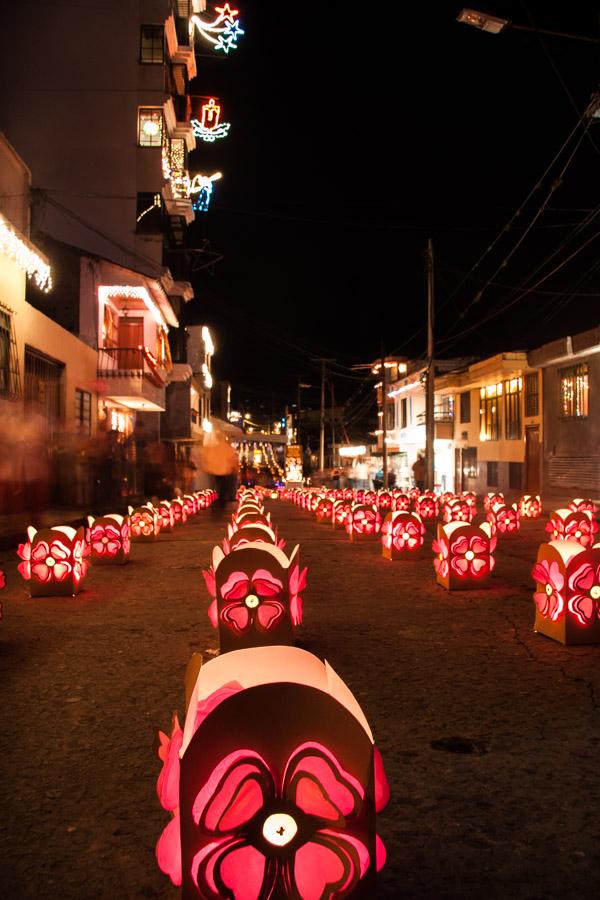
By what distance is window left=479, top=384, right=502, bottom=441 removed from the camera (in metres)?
38.5

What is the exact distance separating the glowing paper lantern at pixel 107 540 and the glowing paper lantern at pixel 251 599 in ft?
21.6

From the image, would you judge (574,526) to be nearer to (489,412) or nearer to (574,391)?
(574,391)

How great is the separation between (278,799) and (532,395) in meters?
33.2

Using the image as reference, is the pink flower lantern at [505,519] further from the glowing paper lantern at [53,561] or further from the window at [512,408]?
the window at [512,408]

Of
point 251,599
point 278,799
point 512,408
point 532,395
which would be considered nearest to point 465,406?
point 512,408

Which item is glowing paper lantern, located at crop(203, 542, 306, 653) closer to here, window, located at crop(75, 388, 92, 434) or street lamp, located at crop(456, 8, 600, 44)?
street lamp, located at crop(456, 8, 600, 44)

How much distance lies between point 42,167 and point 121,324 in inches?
369

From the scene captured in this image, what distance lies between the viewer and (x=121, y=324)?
31.4 m

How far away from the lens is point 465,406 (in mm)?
43906

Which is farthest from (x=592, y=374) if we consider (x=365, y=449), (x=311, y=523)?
(x=365, y=449)

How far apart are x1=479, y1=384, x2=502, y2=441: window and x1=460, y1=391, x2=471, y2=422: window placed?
1938mm

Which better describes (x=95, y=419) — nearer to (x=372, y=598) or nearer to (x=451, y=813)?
(x=372, y=598)

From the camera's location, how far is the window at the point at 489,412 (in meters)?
38.5

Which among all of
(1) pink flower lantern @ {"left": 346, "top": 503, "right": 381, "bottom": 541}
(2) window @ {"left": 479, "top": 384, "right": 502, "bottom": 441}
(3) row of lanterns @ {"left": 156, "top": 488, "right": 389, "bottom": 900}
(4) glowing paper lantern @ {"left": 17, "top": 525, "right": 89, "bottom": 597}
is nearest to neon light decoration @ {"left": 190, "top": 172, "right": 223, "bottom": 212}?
(2) window @ {"left": 479, "top": 384, "right": 502, "bottom": 441}
